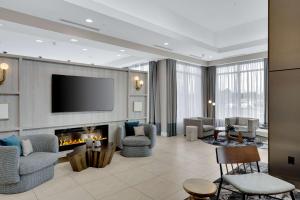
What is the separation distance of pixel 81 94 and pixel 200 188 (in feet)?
12.4

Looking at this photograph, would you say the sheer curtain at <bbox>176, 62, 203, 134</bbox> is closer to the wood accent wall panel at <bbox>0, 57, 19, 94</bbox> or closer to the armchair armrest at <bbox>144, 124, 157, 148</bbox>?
the armchair armrest at <bbox>144, 124, 157, 148</bbox>

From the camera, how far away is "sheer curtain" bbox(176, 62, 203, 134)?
26.4ft

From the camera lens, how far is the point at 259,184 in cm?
211

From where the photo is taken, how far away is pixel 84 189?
10.1 ft

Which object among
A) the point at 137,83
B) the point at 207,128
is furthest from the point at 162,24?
the point at 207,128

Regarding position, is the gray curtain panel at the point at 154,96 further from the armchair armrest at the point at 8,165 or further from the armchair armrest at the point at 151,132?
the armchair armrest at the point at 8,165

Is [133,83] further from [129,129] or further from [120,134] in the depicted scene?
[120,134]

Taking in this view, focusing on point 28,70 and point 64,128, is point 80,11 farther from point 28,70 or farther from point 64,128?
point 64,128

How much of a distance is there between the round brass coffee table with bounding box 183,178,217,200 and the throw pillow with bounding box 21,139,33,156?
9.19 feet

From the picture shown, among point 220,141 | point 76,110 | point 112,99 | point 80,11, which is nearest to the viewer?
point 80,11

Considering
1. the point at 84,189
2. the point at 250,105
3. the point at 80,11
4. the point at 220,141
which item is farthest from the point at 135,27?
the point at 250,105

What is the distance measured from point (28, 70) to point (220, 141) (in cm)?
585

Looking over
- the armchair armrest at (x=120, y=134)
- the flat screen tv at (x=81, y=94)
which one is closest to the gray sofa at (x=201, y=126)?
the armchair armrest at (x=120, y=134)

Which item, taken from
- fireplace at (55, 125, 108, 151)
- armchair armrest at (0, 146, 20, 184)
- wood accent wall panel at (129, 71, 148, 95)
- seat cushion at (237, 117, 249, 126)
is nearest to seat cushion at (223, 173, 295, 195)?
armchair armrest at (0, 146, 20, 184)
